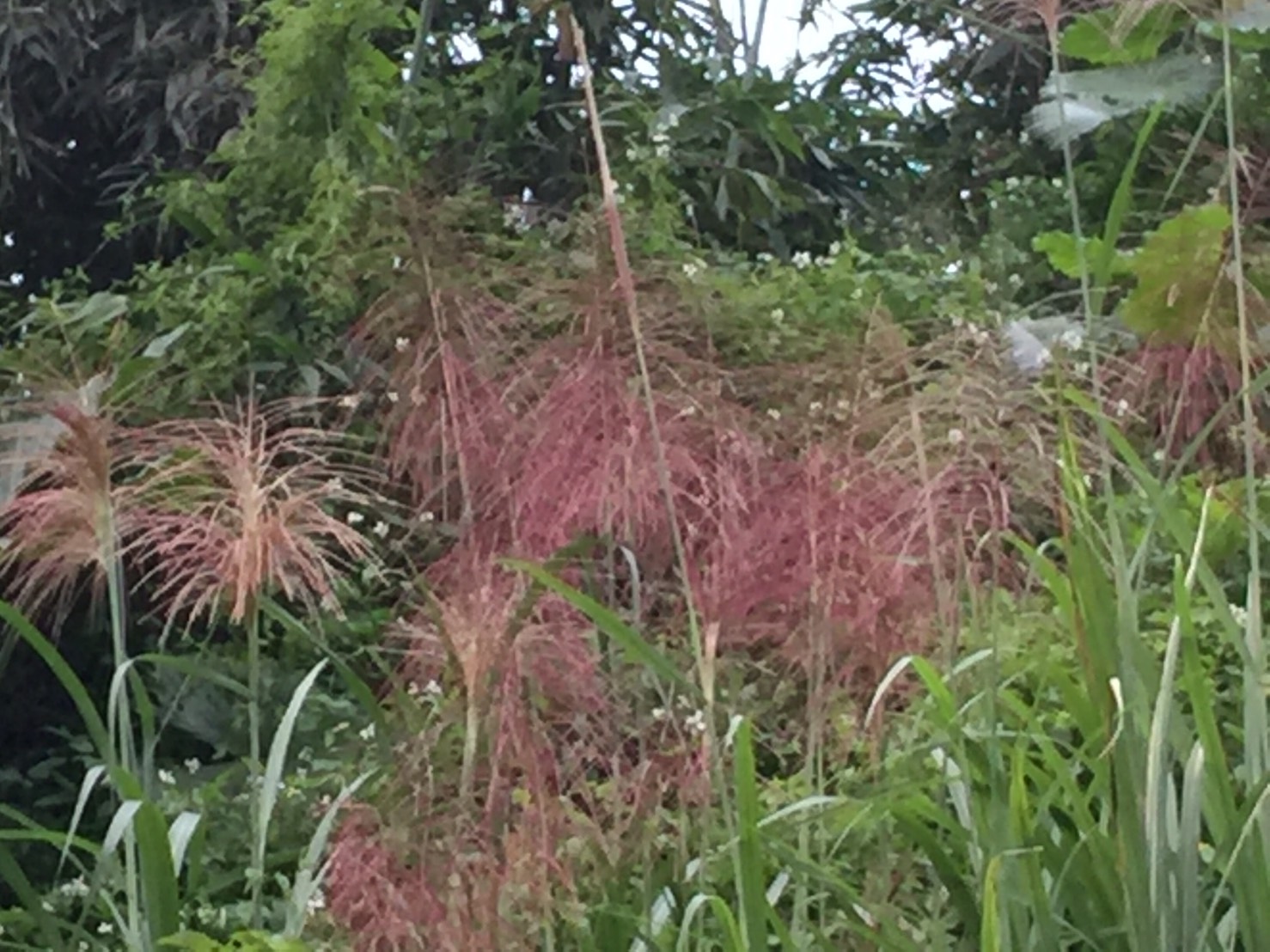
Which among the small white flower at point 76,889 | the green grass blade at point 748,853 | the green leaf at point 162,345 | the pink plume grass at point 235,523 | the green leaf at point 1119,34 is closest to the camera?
the green grass blade at point 748,853

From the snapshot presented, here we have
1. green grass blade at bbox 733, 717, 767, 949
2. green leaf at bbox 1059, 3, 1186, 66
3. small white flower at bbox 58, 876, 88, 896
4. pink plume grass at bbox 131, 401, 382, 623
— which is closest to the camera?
green grass blade at bbox 733, 717, 767, 949

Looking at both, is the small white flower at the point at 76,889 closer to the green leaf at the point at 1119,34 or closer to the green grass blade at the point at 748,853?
the green grass blade at the point at 748,853

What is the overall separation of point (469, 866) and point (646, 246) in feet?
7.40

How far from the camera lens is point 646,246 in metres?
3.74

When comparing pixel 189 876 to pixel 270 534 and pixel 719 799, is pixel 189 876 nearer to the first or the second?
pixel 270 534

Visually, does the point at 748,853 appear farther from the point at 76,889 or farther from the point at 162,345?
the point at 162,345

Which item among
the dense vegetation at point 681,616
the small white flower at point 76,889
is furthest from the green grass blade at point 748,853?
the small white flower at point 76,889

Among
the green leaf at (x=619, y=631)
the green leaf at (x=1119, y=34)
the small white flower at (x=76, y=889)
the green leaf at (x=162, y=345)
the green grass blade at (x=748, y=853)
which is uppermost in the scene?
the green leaf at (x=1119, y=34)

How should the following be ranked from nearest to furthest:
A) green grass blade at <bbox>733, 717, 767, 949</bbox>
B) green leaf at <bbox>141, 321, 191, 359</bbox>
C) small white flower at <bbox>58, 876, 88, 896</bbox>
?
green grass blade at <bbox>733, 717, 767, 949</bbox> → small white flower at <bbox>58, 876, 88, 896</bbox> → green leaf at <bbox>141, 321, 191, 359</bbox>

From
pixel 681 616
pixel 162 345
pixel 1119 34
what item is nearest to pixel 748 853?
pixel 681 616

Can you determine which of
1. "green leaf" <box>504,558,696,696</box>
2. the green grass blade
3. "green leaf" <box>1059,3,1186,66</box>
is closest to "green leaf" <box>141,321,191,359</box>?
"green leaf" <box>1059,3,1186,66</box>

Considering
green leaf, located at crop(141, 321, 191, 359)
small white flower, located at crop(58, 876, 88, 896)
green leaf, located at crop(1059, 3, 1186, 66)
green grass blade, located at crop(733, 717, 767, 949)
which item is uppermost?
green leaf, located at crop(1059, 3, 1186, 66)

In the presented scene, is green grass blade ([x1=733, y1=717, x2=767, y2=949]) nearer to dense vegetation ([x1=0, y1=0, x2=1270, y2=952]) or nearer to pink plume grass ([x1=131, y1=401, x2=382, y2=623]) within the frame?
dense vegetation ([x1=0, y1=0, x2=1270, y2=952])

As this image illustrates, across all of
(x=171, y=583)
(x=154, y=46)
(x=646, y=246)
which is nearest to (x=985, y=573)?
(x=171, y=583)
